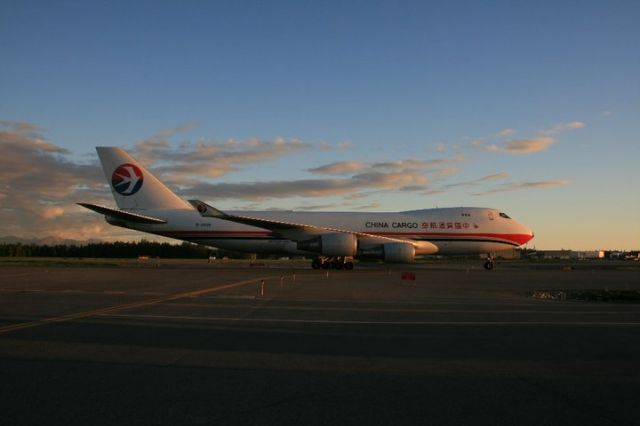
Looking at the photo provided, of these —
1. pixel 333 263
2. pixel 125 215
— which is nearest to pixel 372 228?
pixel 333 263

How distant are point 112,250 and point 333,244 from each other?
7284cm

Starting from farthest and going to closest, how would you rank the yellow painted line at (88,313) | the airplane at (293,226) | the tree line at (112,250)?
the tree line at (112,250) < the airplane at (293,226) < the yellow painted line at (88,313)

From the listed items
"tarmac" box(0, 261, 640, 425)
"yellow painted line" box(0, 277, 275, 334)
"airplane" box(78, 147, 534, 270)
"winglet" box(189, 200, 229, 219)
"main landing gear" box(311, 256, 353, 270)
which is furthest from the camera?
"main landing gear" box(311, 256, 353, 270)

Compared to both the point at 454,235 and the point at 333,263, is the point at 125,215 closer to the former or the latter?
the point at 333,263

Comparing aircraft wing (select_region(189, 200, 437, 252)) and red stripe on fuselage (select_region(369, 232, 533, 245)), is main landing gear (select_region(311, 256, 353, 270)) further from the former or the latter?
red stripe on fuselage (select_region(369, 232, 533, 245))

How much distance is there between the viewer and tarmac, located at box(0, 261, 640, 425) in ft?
15.8

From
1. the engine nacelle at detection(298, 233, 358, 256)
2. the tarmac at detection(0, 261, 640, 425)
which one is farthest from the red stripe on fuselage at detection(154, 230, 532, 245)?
the tarmac at detection(0, 261, 640, 425)

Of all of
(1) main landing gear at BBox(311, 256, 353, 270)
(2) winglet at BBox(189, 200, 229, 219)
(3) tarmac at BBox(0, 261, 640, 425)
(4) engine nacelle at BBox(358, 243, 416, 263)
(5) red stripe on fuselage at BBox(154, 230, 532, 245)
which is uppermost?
(2) winglet at BBox(189, 200, 229, 219)

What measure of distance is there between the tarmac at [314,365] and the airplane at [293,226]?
22860 millimetres

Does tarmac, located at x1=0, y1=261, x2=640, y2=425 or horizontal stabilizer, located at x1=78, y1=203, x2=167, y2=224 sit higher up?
horizontal stabilizer, located at x1=78, y1=203, x2=167, y2=224

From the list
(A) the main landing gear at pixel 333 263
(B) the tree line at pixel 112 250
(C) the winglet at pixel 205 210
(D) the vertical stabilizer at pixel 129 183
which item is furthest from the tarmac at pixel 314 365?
(B) the tree line at pixel 112 250

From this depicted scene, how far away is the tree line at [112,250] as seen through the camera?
96.3m

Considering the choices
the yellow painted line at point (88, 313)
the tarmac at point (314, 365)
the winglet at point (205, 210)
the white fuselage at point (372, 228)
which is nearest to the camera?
the tarmac at point (314, 365)

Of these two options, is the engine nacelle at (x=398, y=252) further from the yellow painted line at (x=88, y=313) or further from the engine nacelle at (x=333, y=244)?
the yellow painted line at (x=88, y=313)
